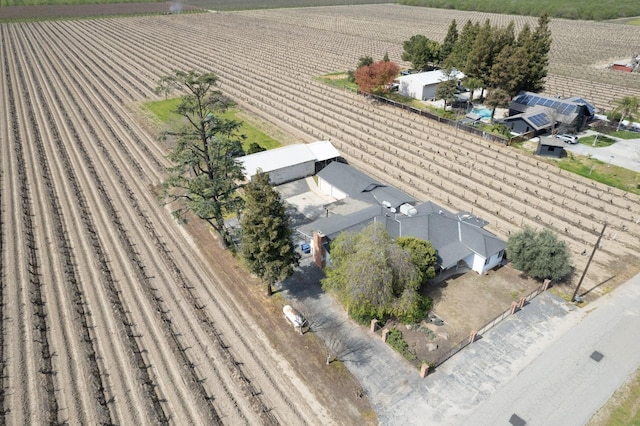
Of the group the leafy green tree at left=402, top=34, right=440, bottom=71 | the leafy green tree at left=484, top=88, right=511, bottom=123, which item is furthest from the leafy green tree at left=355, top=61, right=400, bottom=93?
the leafy green tree at left=484, top=88, right=511, bottom=123

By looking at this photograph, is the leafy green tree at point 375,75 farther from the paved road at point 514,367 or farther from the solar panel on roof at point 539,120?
the paved road at point 514,367

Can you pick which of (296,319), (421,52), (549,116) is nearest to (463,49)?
(421,52)

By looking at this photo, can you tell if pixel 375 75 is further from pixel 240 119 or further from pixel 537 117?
pixel 537 117

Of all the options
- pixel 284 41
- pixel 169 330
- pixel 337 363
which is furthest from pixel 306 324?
pixel 284 41

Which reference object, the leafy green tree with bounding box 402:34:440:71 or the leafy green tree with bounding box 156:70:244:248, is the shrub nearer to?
the leafy green tree with bounding box 156:70:244:248

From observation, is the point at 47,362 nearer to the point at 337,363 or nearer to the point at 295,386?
the point at 295,386

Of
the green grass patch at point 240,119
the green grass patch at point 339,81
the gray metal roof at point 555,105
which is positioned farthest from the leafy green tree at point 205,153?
the green grass patch at point 339,81
